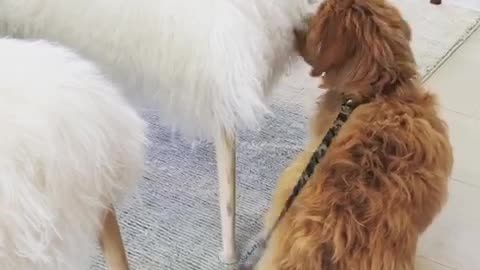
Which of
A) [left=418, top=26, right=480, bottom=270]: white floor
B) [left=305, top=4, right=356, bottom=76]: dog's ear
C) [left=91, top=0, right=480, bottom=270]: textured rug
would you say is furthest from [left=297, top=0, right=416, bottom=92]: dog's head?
[left=418, top=26, right=480, bottom=270]: white floor

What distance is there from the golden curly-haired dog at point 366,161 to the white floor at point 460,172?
1.20 feet

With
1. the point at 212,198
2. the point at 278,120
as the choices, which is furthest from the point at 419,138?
the point at 278,120

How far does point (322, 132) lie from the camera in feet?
3.51

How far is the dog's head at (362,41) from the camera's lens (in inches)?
38.6

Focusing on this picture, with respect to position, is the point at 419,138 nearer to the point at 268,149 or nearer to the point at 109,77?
the point at 109,77

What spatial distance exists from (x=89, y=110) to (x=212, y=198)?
664mm

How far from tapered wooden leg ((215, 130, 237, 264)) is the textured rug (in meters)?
0.04

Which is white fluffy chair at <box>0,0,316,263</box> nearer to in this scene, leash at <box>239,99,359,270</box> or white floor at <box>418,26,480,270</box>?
leash at <box>239,99,359,270</box>

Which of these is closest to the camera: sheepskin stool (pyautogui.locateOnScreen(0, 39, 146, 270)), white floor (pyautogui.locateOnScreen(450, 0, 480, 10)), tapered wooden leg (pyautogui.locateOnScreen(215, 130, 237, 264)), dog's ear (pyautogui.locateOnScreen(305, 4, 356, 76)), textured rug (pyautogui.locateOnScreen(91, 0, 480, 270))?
sheepskin stool (pyautogui.locateOnScreen(0, 39, 146, 270))

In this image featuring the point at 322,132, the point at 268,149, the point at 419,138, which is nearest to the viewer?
the point at 419,138

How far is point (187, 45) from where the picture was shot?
1.00m

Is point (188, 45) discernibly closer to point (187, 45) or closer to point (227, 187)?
point (187, 45)

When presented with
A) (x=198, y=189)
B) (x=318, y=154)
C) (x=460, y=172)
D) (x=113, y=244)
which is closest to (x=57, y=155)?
(x=113, y=244)

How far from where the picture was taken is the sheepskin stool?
709mm
